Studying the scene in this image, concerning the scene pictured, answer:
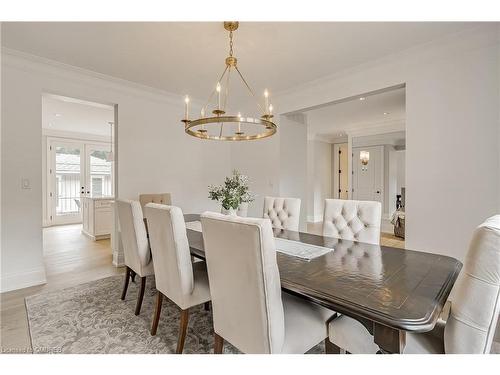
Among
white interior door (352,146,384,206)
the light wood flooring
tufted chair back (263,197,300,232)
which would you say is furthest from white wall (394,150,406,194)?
tufted chair back (263,197,300,232)

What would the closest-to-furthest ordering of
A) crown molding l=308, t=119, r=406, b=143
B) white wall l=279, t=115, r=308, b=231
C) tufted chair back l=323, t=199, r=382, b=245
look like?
tufted chair back l=323, t=199, r=382, b=245
white wall l=279, t=115, r=308, b=231
crown molding l=308, t=119, r=406, b=143

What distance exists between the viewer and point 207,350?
1.68 meters

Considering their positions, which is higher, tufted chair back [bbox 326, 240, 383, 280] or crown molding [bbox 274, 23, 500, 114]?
crown molding [bbox 274, 23, 500, 114]

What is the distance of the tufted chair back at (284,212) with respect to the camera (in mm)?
2531

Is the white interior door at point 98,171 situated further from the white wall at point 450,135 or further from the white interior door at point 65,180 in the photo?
the white wall at point 450,135

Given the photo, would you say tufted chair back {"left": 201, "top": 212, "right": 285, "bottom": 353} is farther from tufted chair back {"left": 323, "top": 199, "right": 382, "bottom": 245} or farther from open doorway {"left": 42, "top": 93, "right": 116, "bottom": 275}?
open doorway {"left": 42, "top": 93, "right": 116, "bottom": 275}

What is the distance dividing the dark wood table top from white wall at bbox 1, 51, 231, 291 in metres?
2.37

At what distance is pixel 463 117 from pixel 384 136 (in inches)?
150

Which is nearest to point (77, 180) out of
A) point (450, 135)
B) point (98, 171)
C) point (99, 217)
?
point (98, 171)

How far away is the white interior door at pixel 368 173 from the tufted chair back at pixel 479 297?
18.6 feet

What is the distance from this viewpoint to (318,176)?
7.43 meters

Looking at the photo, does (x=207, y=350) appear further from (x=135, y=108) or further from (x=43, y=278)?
(x=135, y=108)

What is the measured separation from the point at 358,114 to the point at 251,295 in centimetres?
497

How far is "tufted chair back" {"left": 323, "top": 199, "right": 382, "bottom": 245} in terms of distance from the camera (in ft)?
6.59
